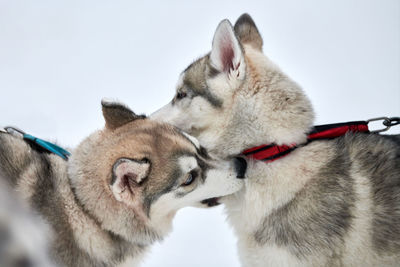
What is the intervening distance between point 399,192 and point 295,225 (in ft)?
2.30

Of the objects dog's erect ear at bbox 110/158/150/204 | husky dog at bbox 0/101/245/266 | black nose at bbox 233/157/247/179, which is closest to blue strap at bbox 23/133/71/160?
husky dog at bbox 0/101/245/266

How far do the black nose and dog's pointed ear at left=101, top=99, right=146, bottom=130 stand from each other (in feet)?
2.79

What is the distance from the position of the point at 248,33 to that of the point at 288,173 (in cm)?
143

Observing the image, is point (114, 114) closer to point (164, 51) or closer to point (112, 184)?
point (112, 184)

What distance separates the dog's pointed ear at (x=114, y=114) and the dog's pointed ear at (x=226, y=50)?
2.62ft

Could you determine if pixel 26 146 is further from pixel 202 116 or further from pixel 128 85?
pixel 128 85

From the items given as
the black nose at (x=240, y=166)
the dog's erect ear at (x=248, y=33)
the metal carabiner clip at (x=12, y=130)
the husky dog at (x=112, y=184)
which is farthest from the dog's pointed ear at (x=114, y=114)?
the dog's erect ear at (x=248, y=33)

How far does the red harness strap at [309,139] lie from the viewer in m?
2.70

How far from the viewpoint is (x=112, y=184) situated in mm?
2184

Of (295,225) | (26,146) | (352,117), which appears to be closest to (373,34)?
(352,117)

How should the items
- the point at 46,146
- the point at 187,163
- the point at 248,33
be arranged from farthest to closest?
the point at 248,33 → the point at 46,146 → the point at 187,163

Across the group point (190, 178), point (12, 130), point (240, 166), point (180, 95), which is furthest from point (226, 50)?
point (12, 130)

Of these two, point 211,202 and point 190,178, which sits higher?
point 190,178

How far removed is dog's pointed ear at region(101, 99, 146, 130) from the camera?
2.61 m
